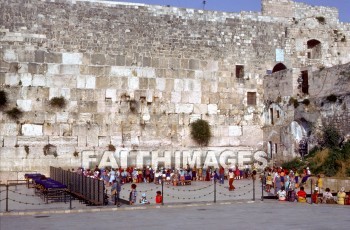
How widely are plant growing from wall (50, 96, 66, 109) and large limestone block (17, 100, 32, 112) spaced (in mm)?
881

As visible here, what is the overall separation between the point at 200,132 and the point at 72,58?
257 inches

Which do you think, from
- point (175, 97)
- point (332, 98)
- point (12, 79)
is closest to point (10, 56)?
point (12, 79)

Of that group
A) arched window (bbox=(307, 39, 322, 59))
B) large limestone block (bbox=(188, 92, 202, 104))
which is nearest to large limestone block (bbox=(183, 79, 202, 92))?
large limestone block (bbox=(188, 92, 202, 104))

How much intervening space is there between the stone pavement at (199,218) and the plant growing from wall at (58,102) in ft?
30.1

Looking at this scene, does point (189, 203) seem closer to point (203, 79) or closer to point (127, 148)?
point (127, 148)

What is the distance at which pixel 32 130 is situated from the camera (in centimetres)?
2027

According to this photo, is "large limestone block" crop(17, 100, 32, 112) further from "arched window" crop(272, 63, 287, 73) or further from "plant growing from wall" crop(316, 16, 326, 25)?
"plant growing from wall" crop(316, 16, 326, 25)

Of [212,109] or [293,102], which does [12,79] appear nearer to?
[212,109]

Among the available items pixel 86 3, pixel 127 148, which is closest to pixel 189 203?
pixel 127 148

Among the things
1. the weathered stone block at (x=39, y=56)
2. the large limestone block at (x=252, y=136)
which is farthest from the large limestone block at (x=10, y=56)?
the large limestone block at (x=252, y=136)

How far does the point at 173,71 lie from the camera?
22375mm

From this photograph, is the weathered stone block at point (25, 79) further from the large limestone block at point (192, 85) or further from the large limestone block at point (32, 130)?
the large limestone block at point (192, 85)

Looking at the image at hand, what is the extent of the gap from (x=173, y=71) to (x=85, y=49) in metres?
4.05

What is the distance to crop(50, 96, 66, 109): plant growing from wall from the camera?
20578 millimetres
